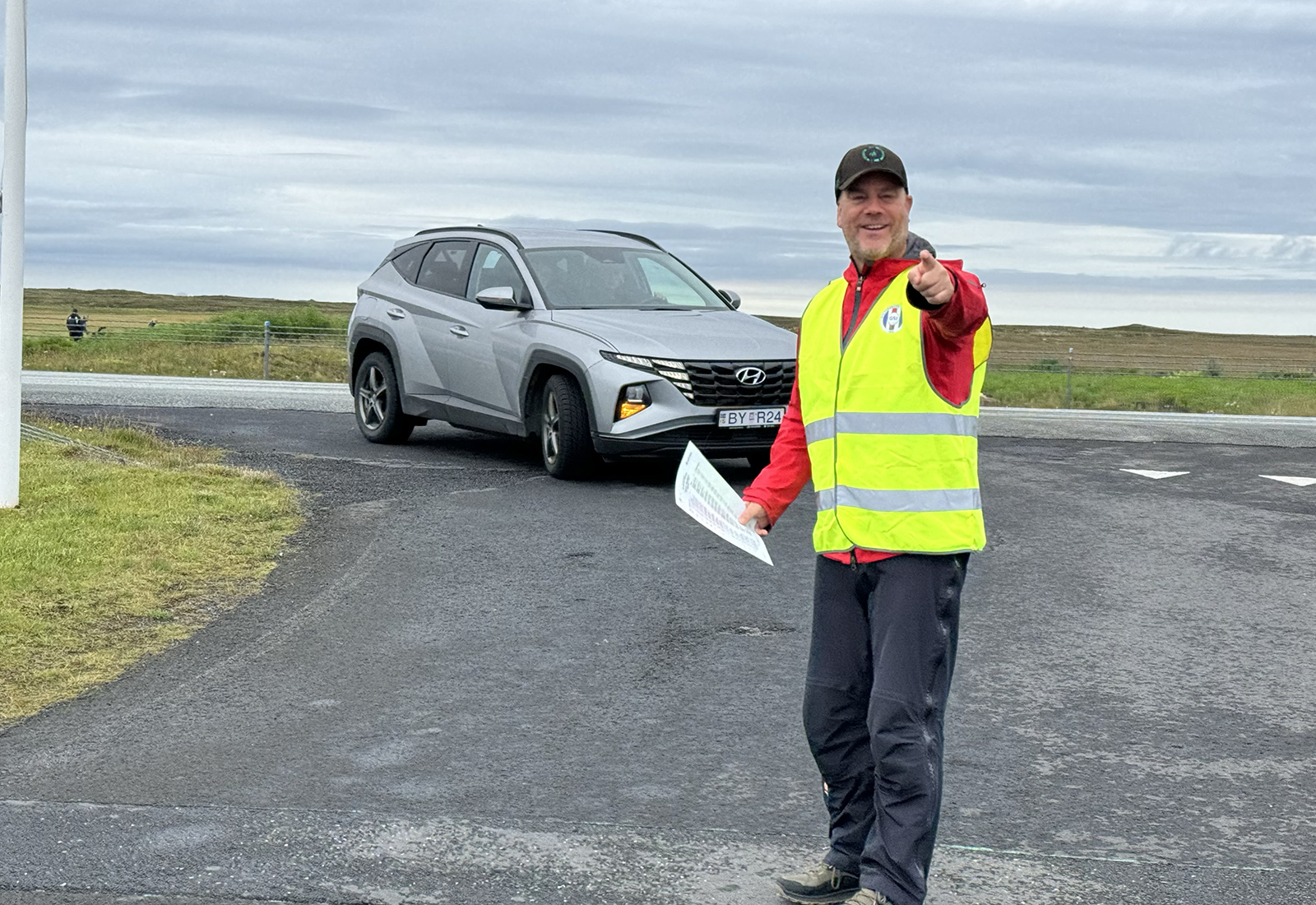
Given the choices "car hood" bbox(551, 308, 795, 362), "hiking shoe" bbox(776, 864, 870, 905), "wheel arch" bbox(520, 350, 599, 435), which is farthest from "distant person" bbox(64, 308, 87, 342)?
"hiking shoe" bbox(776, 864, 870, 905)

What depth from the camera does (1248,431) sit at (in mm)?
17750

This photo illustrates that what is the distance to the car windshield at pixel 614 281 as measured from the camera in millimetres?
12375

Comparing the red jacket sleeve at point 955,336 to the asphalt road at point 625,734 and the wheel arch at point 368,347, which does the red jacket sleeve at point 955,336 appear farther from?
the wheel arch at point 368,347

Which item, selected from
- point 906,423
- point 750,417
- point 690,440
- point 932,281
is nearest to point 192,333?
point 690,440

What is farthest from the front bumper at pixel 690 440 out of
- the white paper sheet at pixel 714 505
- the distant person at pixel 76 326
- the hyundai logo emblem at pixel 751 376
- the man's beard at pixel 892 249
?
the distant person at pixel 76 326

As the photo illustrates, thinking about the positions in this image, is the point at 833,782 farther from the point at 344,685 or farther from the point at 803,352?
the point at 344,685

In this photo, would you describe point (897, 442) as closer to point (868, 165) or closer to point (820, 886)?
point (868, 165)

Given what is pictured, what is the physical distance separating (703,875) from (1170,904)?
46.4 inches

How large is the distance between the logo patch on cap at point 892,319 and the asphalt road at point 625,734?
145 centimetres

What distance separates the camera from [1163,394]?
4266cm

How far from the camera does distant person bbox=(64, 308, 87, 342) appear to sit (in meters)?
44.0

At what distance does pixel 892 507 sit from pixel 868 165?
0.82 metres

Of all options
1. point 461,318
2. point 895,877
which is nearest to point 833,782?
point 895,877

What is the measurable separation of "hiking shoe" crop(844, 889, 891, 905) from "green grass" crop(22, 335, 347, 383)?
30.8 metres
